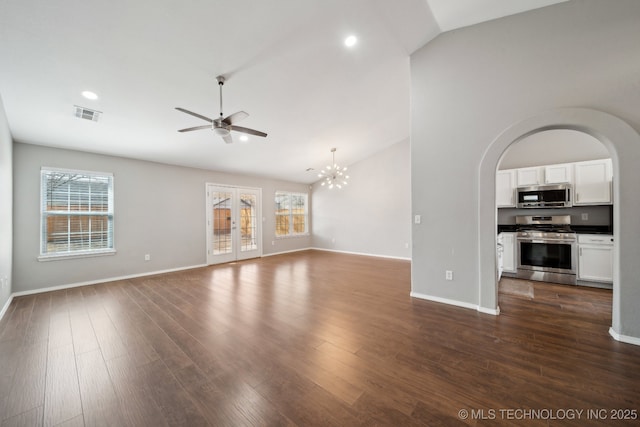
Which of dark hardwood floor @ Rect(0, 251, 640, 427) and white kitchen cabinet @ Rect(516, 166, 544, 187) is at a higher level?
white kitchen cabinet @ Rect(516, 166, 544, 187)

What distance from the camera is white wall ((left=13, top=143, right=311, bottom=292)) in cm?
402

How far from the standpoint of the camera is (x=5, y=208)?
337 cm

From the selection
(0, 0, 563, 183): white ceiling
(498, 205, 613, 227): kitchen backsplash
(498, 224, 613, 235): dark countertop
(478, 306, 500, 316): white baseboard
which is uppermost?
(0, 0, 563, 183): white ceiling

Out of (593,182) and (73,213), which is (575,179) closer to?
(593,182)

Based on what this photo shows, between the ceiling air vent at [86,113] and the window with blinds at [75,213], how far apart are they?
1594mm

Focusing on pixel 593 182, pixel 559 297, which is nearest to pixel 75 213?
pixel 559 297

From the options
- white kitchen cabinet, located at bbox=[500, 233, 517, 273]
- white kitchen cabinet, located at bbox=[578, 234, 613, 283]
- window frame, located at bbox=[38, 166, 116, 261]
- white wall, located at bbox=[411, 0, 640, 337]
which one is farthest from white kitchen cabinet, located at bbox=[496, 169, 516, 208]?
window frame, located at bbox=[38, 166, 116, 261]

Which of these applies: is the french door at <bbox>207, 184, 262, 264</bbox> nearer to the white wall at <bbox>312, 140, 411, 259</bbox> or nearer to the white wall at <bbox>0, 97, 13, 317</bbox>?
the white wall at <bbox>312, 140, 411, 259</bbox>

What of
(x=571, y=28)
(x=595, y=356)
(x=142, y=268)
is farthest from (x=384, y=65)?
(x=142, y=268)

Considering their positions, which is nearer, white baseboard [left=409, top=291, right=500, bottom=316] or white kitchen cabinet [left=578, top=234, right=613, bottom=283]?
white baseboard [left=409, top=291, right=500, bottom=316]

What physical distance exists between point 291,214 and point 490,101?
258 inches

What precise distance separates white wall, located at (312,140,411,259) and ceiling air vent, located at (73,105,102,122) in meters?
5.07

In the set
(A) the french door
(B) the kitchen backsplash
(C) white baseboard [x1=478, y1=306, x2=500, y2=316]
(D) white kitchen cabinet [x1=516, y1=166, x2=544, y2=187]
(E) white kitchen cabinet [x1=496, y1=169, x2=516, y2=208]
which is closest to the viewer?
(C) white baseboard [x1=478, y1=306, x2=500, y2=316]

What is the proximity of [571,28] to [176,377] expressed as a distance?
5407 millimetres
